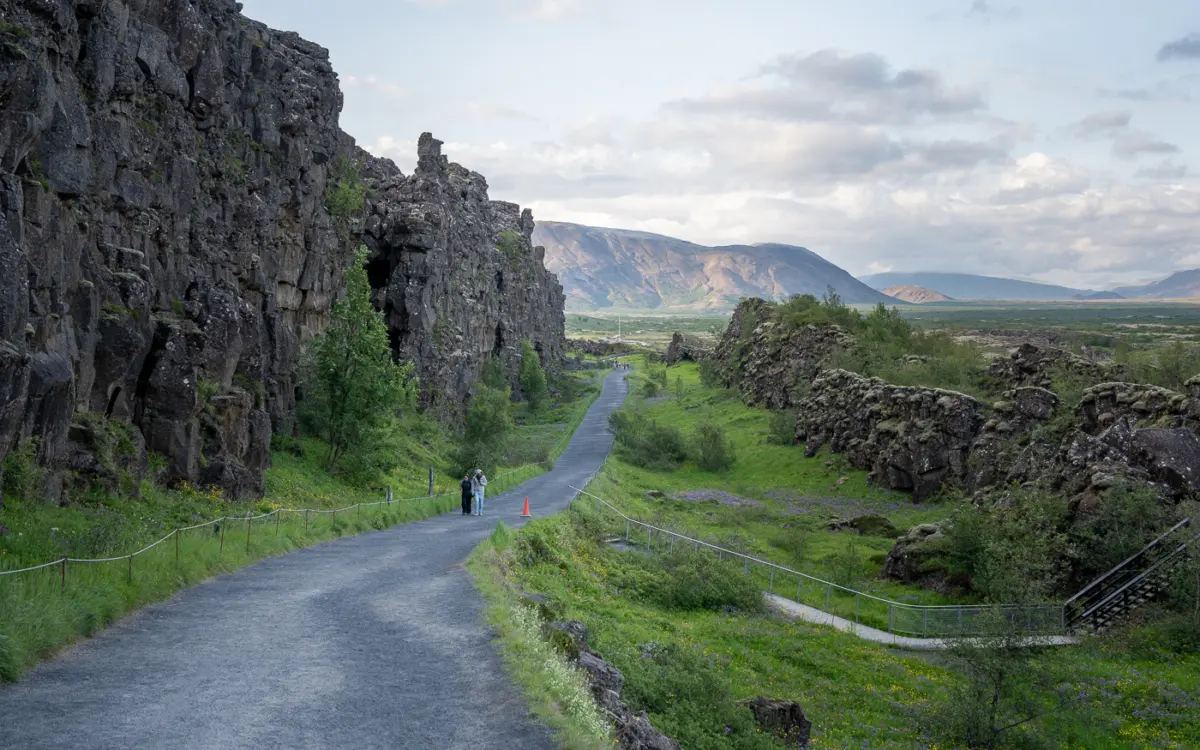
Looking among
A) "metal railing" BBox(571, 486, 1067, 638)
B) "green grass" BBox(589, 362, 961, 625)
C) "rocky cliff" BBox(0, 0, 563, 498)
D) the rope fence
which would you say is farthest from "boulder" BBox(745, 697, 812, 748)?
"rocky cliff" BBox(0, 0, 563, 498)

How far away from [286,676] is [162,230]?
2256cm

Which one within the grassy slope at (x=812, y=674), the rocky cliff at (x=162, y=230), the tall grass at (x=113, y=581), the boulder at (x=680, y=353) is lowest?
the grassy slope at (x=812, y=674)

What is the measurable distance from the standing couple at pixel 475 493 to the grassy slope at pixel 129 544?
1.71 m

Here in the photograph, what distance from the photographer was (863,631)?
3144cm

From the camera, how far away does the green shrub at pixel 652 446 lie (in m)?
77.2

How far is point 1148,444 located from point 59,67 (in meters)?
39.0

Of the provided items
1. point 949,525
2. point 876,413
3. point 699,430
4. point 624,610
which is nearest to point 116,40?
point 624,610

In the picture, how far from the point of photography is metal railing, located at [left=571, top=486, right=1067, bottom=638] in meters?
27.6

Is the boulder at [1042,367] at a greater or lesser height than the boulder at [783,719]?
greater

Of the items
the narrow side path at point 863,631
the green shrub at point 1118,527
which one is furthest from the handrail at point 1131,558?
the narrow side path at point 863,631

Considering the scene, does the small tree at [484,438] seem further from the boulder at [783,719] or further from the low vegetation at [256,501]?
the boulder at [783,719]

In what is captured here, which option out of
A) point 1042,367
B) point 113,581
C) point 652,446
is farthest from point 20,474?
point 652,446

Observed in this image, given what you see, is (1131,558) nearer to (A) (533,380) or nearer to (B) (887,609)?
(B) (887,609)

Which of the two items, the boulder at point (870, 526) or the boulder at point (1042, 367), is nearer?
the boulder at point (870, 526)
